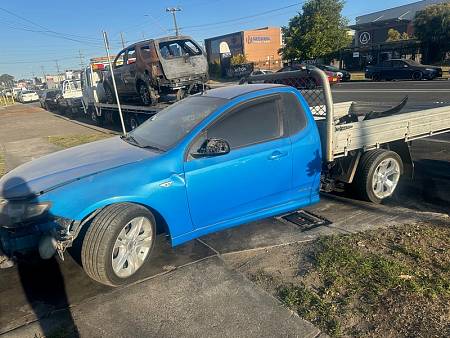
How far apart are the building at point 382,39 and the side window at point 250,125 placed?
128ft

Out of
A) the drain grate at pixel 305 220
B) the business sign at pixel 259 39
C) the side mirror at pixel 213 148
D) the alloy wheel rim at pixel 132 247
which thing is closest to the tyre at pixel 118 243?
the alloy wheel rim at pixel 132 247

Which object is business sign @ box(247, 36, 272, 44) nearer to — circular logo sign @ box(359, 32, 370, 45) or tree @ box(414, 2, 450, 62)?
circular logo sign @ box(359, 32, 370, 45)

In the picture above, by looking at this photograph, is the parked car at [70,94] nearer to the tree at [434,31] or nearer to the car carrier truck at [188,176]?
Result: the car carrier truck at [188,176]

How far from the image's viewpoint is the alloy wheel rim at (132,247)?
3502 mm

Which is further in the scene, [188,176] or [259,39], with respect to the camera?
[259,39]

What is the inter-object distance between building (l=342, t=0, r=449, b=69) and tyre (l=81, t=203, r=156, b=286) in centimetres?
4053

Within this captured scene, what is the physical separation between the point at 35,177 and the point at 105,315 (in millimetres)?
1554

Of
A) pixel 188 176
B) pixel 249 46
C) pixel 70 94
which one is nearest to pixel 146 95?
pixel 188 176

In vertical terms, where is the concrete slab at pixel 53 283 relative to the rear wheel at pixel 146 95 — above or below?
below

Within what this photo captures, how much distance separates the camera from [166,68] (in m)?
10.8

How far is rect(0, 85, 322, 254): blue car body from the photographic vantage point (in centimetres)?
344

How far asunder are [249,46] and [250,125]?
6180 centimetres

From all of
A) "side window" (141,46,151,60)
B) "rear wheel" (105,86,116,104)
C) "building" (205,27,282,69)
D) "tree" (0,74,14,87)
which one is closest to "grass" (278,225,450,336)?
"side window" (141,46,151,60)

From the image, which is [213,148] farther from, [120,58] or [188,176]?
[120,58]
